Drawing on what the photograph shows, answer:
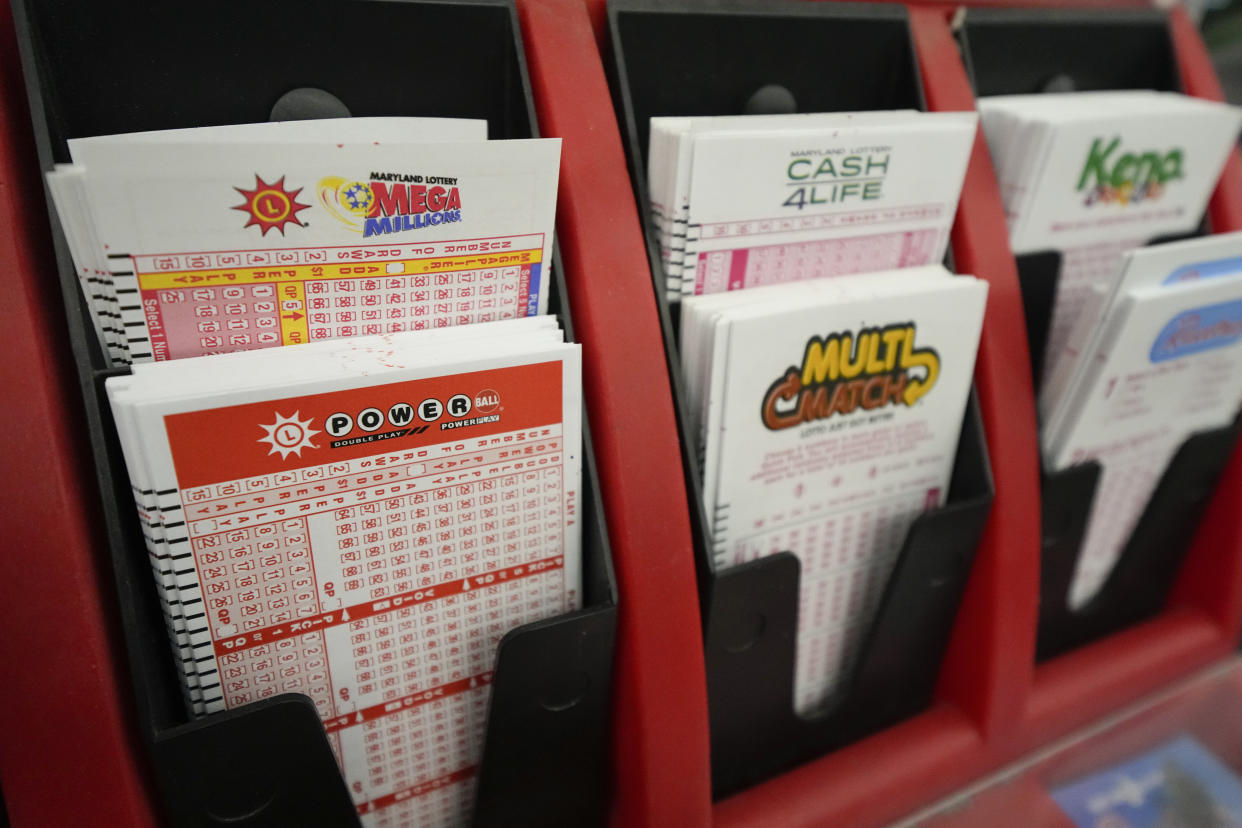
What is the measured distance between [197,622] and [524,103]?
1.24ft

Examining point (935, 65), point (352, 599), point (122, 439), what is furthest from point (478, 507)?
point (935, 65)

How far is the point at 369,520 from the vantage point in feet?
1.51

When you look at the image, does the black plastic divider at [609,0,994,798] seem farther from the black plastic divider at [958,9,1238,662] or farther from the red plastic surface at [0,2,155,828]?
the red plastic surface at [0,2,155,828]

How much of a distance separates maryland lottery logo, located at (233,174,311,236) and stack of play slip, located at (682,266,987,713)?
25 centimetres

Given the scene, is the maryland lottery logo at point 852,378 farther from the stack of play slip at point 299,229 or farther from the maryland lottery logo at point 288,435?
the maryland lottery logo at point 288,435

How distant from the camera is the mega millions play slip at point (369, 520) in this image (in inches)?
16.3

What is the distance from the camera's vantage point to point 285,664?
0.47 meters

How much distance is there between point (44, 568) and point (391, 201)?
0.26 m

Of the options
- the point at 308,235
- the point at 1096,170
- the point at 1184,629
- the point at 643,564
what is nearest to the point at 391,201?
the point at 308,235

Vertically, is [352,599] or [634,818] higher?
[352,599]

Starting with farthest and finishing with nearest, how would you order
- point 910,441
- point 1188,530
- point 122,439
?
point 1188,530 < point 910,441 < point 122,439

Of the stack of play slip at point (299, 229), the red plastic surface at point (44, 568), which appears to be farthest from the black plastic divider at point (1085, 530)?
the red plastic surface at point (44, 568)

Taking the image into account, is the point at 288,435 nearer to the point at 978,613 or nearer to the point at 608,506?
the point at 608,506

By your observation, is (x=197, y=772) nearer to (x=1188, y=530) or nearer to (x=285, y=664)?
(x=285, y=664)
